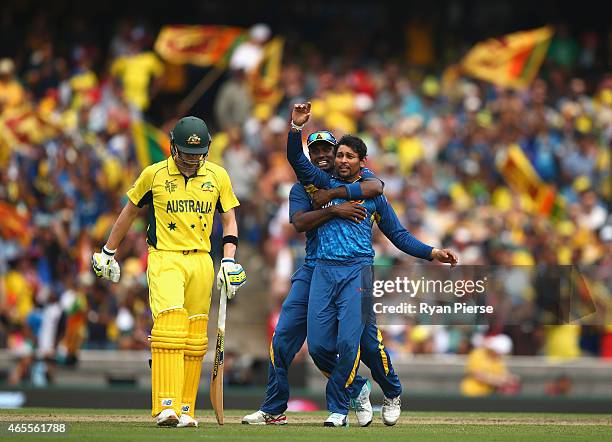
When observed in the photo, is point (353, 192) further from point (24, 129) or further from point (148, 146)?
point (24, 129)

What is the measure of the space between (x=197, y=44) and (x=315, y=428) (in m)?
12.4

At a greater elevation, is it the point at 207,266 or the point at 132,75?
the point at 132,75

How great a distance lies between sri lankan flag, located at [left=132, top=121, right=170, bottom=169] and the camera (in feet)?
64.5

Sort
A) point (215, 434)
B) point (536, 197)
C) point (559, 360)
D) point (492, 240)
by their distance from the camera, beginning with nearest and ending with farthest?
point (215, 434), point (559, 360), point (492, 240), point (536, 197)

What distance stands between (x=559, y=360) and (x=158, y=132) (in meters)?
7.17

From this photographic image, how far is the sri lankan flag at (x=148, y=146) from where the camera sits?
19656 millimetres

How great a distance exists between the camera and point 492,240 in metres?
17.8

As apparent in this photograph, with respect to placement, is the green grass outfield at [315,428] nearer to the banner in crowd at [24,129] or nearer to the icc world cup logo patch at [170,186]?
the icc world cup logo patch at [170,186]

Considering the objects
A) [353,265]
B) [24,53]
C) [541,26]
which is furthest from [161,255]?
[541,26]

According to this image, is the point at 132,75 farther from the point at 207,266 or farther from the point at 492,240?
the point at 207,266

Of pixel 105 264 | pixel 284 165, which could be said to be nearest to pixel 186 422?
pixel 105 264

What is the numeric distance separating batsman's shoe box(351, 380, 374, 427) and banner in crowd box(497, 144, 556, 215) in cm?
902

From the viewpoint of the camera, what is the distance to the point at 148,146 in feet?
64.5

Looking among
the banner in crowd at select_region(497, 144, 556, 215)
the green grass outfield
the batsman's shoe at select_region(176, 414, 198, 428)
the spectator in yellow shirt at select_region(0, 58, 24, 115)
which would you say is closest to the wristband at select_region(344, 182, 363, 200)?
the green grass outfield
